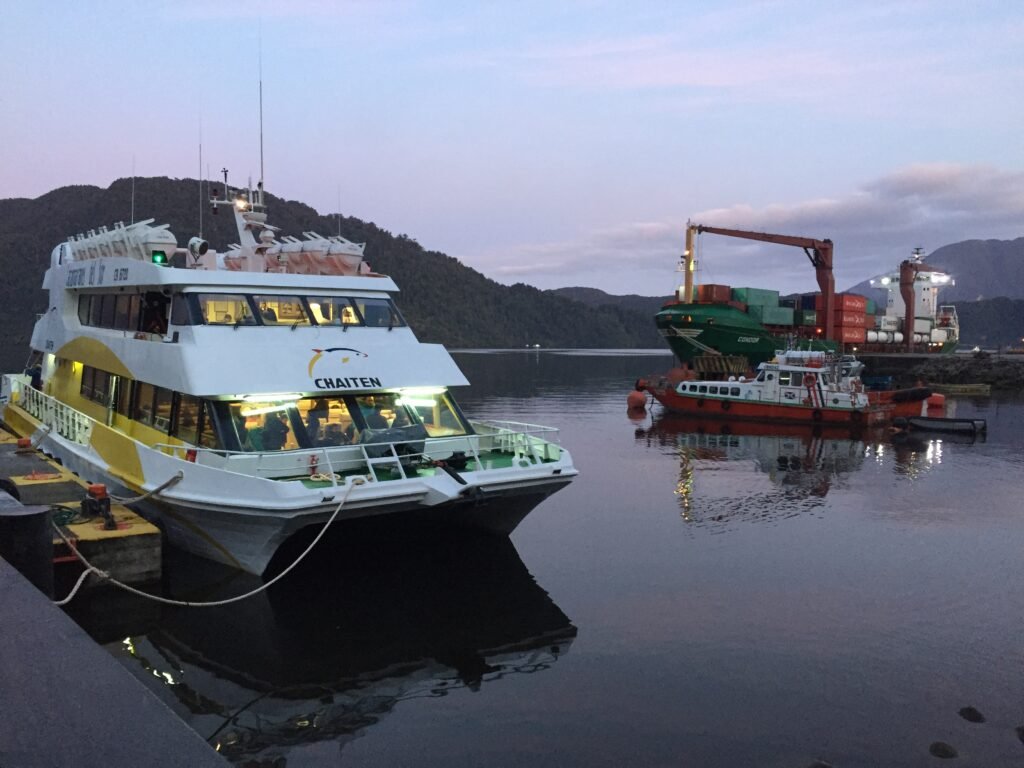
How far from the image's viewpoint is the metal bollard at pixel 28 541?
766 centimetres

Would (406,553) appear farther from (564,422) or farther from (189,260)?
(564,422)

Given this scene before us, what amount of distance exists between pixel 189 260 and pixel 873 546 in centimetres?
1588

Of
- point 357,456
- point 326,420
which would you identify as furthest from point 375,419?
point 357,456

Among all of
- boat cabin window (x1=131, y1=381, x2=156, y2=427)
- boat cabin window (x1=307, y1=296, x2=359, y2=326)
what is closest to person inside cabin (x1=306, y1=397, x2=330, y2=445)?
boat cabin window (x1=307, y1=296, x2=359, y2=326)

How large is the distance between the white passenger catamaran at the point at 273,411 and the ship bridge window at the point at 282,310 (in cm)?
3

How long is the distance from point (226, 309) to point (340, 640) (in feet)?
21.3

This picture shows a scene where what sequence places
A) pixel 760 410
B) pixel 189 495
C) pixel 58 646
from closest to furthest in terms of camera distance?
pixel 58 646, pixel 189 495, pixel 760 410

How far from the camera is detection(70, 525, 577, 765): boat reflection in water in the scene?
9211mm

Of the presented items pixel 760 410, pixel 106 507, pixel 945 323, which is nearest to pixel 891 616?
pixel 106 507

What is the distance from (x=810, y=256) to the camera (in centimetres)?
6694

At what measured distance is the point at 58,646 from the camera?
5.32 meters

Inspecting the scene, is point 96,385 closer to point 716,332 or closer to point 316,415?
point 316,415

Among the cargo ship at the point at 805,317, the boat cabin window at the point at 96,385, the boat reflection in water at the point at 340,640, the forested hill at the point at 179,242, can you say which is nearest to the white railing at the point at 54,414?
the boat cabin window at the point at 96,385

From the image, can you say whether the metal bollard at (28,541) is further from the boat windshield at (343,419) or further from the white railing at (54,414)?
the white railing at (54,414)
